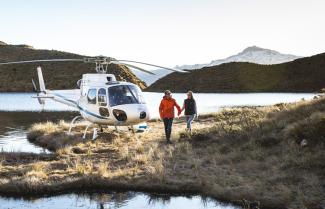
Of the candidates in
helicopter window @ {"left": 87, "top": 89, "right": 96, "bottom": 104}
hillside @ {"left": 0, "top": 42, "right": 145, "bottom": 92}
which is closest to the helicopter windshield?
helicopter window @ {"left": 87, "top": 89, "right": 96, "bottom": 104}

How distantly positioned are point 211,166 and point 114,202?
12.3 ft

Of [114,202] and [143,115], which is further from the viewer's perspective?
[143,115]

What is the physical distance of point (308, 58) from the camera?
11450cm

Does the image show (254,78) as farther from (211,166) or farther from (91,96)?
(211,166)

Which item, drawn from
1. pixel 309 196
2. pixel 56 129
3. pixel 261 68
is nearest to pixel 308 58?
pixel 261 68

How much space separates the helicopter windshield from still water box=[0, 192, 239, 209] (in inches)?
252

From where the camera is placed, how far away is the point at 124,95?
655 inches

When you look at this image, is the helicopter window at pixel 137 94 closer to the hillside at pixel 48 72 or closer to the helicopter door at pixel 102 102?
the helicopter door at pixel 102 102

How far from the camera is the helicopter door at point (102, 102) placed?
55.7 ft

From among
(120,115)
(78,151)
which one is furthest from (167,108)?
(78,151)

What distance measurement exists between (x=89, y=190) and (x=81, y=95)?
8909 millimetres

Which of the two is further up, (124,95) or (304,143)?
(124,95)

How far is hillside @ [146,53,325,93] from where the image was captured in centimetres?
10378

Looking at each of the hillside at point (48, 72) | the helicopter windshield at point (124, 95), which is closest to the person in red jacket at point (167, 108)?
the helicopter windshield at point (124, 95)
